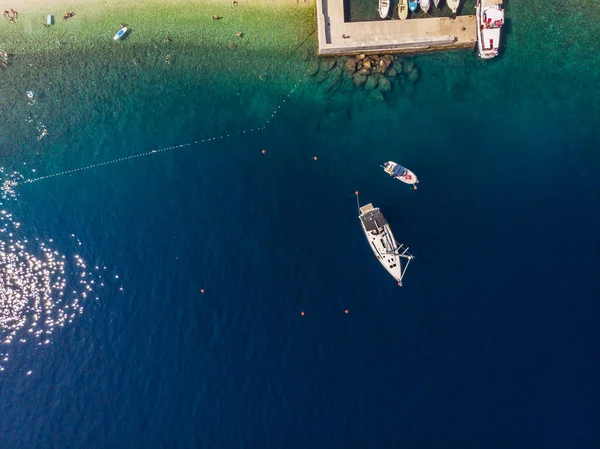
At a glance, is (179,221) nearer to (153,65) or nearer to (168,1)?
(153,65)

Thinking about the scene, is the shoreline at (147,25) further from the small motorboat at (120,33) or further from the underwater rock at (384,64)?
the underwater rock at (384,64)

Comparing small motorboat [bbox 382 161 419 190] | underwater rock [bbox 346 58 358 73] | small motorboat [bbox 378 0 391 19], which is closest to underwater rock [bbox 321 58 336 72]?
underwater rock [bbox 346 58 358 73]

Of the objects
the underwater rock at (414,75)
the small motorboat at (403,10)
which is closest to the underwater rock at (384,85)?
the underwater rock at (414,75)

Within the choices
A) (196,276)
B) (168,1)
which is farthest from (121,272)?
(168,1)

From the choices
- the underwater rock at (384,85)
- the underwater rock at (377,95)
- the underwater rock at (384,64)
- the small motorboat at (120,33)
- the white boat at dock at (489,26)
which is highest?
the small motorboat at (120,33)

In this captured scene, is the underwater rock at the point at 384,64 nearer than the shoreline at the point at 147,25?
Yes

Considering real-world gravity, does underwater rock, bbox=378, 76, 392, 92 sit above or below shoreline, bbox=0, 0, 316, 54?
below

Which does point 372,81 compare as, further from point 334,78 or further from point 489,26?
point 489,26

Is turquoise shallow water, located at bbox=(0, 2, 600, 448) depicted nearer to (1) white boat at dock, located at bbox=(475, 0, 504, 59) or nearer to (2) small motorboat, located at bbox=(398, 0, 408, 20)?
(1) white boat at dock, located at bbox=(475, 0, 504, 59)
